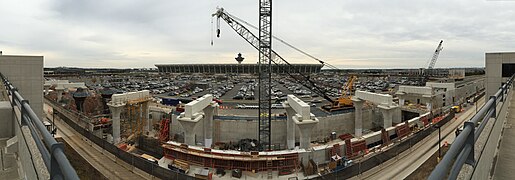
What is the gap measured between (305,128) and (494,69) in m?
16.2

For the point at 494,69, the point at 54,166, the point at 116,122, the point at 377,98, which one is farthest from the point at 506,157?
the point at 116,122

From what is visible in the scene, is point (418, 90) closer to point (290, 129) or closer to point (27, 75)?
point (290, 129)

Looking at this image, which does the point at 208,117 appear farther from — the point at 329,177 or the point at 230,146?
the point at 329,177

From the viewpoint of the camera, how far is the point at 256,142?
88.5 feet

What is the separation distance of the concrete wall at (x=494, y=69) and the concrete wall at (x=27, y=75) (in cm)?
2968

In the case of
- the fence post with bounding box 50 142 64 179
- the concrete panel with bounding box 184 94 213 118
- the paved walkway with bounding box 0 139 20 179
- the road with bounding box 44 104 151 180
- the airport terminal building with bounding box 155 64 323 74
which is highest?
the airport terminal building with bounding box 155 64 323 74

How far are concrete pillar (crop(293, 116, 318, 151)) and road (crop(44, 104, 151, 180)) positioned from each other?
1082cm

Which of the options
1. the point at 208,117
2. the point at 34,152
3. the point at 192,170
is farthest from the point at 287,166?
the point at 34,152

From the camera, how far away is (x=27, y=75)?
1168cm

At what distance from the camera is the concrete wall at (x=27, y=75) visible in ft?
37.1

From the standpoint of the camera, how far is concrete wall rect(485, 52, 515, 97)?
22.0 metres

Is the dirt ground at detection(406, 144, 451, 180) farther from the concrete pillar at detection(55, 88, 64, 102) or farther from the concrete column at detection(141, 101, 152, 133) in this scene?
the concrete pillar at detection(55, 88, 64, 102)

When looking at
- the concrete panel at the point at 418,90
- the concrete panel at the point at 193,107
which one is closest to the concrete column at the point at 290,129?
the concrete panel at the point at 193,107

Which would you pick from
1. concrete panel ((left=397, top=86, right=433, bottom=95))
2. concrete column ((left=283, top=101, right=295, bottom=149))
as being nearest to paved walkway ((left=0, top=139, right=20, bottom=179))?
concrete column ((left=283, top=101, right=295, bottom=149))
